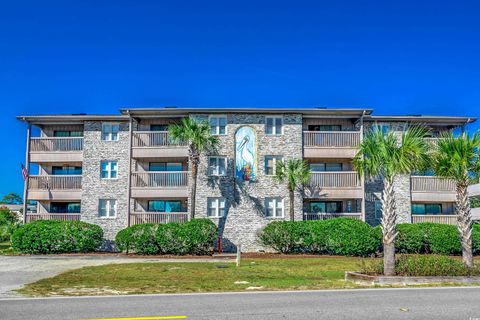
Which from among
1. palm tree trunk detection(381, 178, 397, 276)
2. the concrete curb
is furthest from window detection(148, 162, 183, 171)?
the concrete curb

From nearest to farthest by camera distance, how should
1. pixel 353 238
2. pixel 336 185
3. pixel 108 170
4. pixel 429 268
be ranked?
pixel 429 268 < pixel 353 238 < pixel 336 185 < pixel 108 170

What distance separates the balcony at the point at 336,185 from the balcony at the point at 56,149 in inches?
649

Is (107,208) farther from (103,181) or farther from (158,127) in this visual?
(158,127)

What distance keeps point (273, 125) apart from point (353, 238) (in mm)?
9769

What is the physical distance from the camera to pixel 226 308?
33.0 feet

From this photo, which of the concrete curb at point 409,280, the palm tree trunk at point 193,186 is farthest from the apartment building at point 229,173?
the concrete curb at point 409,280

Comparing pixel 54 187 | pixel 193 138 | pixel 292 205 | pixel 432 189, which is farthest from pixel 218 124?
pixel 432 189

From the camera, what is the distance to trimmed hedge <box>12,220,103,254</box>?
1152 inches

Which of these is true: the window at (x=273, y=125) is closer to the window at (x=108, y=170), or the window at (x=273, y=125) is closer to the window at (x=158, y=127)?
the window at (x=158, y=127)

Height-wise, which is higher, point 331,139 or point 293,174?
point 331,139

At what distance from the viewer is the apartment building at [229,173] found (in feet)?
107

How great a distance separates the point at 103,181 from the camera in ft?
111

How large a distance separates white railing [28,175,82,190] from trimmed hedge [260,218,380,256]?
1362cm

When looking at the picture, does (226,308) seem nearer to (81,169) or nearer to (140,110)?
(140,110)
